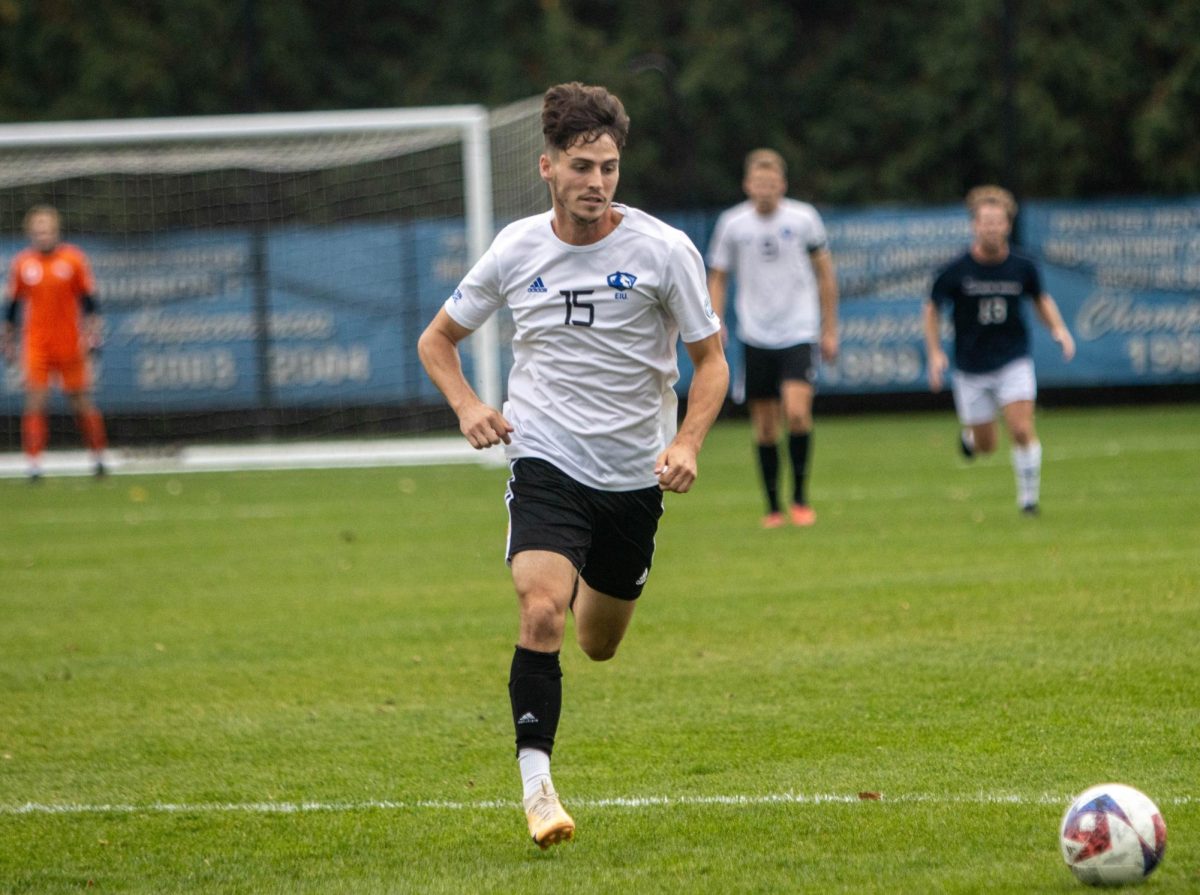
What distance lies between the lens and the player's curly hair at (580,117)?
530 cm

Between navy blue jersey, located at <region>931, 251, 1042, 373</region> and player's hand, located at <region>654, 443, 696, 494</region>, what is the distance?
299 inches

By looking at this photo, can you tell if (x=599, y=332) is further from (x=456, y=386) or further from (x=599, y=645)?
(x=599, y=645)

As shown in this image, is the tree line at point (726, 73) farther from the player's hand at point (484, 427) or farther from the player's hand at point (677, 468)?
the player's hand at point (677, 468)

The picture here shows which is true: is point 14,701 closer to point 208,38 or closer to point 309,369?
point 309,369

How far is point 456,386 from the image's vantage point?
5.66 meters

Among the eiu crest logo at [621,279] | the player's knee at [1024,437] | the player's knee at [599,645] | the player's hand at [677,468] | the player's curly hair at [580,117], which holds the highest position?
the player's curly hair at [580,117]

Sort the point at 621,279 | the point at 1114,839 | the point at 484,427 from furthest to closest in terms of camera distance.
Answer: the point at 621,279 < the point at 484,427 < the point at 1114,839

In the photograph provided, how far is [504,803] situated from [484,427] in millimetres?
1140

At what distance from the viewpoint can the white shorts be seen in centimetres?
1234

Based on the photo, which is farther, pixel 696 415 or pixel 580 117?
pixel 696 415

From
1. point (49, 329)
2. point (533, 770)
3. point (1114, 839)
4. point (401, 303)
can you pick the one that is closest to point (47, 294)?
point (49, 329)

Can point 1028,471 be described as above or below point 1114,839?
below

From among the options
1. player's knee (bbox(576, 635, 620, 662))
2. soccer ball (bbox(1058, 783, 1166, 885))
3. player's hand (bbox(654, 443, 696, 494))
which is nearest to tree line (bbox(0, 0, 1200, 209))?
player's knee (bbox(576, 635, 620, 662))

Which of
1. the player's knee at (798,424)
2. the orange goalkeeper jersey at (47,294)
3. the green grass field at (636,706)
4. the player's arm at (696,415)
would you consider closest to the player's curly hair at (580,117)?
the player's arm at (696,415)
